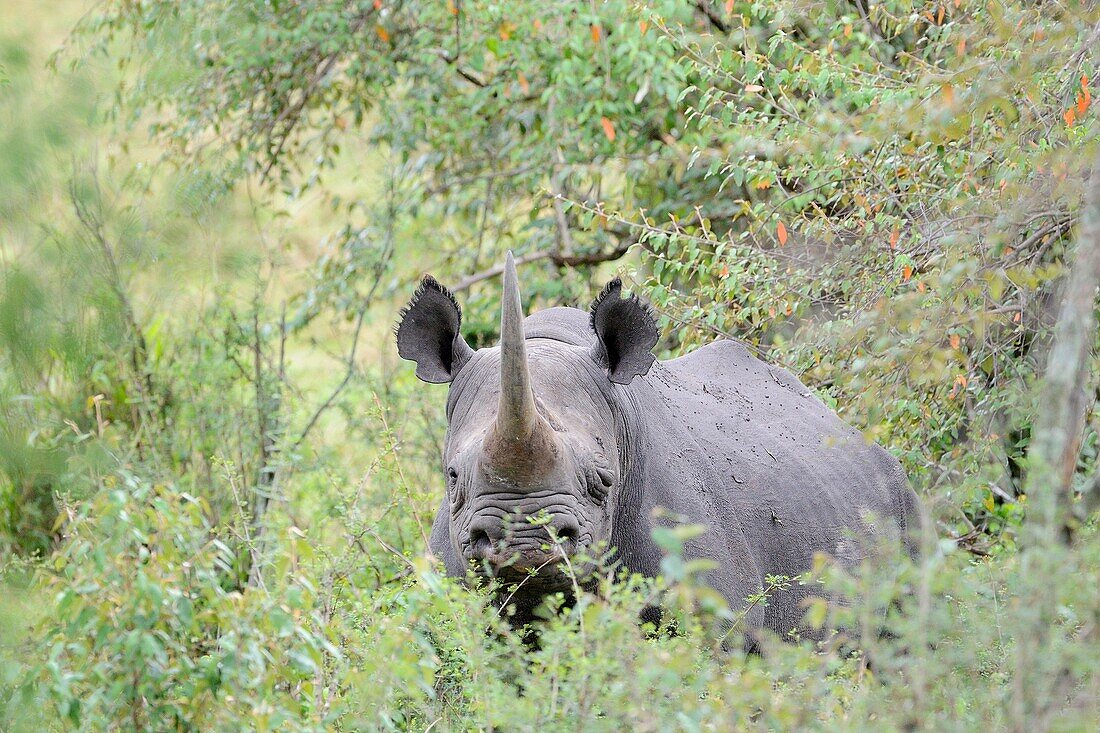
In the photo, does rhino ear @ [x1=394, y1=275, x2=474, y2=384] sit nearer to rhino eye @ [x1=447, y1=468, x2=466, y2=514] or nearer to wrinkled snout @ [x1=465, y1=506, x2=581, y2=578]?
rhino eye @ [x1=447, y1=468, x2=466, y2=514]

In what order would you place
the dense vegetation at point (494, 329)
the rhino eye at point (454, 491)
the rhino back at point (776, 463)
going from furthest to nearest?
1. the rhino back at point (776, 463)
2. the rhino eye at point (454, 491)
3. the dense vegetation at point (494, 329)

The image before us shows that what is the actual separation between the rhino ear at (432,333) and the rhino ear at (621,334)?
0.51 meters

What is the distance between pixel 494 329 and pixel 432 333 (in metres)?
3.92

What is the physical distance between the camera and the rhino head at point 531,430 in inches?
178

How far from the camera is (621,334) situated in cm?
534

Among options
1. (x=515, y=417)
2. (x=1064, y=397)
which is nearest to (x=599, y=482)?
(x=515, y=417)

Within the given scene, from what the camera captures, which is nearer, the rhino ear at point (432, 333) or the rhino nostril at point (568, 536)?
the rhino nostril at point (568, 536)

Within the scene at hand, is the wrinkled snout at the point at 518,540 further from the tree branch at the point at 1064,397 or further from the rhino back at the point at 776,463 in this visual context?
the tree branch at the point at 1064,397

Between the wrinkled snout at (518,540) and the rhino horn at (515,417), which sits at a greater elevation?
the rhino horn at (515,417)

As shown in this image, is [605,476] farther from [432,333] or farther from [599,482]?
[432,333]

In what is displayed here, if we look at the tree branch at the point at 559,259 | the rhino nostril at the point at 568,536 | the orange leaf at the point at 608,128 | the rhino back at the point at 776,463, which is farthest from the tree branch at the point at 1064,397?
the tree branch at the point at 559,259

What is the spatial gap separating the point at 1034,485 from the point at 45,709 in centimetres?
253

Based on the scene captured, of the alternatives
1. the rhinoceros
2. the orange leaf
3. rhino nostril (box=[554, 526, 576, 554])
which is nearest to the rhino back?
the rhinoceros

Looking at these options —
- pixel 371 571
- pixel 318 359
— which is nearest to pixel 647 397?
pixel 371 571
